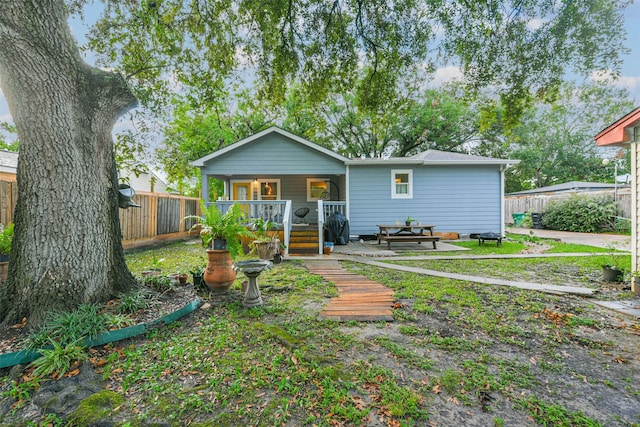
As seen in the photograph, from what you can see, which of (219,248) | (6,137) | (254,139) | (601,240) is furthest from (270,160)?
(6,137)

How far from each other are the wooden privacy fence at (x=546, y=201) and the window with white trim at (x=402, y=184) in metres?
10.6

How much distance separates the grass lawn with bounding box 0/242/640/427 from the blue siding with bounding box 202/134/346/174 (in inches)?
259

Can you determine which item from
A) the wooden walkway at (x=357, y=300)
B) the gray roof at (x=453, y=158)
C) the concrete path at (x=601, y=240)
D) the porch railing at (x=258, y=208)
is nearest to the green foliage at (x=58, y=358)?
the wooden walkway at (x=357, y=300)

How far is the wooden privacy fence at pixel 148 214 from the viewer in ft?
17.4

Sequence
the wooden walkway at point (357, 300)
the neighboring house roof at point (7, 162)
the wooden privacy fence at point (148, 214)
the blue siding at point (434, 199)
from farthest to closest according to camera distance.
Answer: the blue siding at point (434, 199) → the neighboring house roof at point (7, 162) → the wooden privacy fence at point (148, 214) → the wooden walkway at point (357, 300)

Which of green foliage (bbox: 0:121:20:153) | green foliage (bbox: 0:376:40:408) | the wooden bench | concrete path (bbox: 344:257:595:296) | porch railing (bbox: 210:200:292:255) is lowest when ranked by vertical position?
concrete path (bbox: 344:257:595:296)

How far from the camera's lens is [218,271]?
4129 millimetres

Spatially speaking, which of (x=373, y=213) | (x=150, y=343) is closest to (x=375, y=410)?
(x=150, y=343)

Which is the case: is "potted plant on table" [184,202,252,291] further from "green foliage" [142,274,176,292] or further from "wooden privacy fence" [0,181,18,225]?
"wooden privacy fence" [0,181,18,225]

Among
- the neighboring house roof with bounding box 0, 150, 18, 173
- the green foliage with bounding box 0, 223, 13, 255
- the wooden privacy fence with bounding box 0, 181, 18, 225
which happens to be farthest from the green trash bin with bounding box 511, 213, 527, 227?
the neighboring house roof with bounding box 0, 150, 18, 173

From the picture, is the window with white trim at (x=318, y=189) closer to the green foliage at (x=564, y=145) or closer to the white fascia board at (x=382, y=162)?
the white fascia board at (x=382, y=162)

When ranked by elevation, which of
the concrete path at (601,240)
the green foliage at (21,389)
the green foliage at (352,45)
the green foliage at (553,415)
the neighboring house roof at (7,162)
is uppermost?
the green foliage at (352,45)

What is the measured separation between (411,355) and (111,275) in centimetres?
339

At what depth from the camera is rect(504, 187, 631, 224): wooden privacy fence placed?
12.9m
